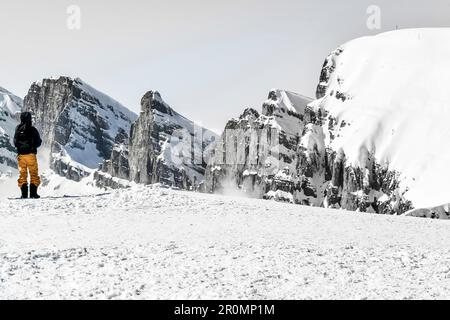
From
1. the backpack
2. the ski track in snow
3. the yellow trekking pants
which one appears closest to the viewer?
the ski track in snow

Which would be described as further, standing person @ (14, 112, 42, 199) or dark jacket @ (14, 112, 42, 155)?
dark jacket @ (14, 112, 42, 155)

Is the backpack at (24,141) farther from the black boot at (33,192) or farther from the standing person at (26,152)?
the black boot at (33,192)

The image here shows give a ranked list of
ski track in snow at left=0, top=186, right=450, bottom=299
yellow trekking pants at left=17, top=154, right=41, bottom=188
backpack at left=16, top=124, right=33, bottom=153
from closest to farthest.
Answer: ski track in snow at left=0, top=186, right=450, bottom=299, yellow trekking pants at left=17, top=154, right=41, bottom=188, backpack at left=16, top=124, right=33, bottom=153

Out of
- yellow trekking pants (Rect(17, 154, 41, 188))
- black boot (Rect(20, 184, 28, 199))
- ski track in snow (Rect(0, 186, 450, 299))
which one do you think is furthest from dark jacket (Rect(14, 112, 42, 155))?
ski track in snow (Rect(0, 186, 450, 299))

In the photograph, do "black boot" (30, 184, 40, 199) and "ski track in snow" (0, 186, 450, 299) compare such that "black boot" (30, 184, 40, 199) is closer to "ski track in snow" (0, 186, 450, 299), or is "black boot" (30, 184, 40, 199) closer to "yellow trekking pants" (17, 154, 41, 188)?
"yellow trekking pants" (17, 154, 41, 188)

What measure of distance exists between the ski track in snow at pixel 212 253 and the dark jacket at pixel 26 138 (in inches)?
99.0

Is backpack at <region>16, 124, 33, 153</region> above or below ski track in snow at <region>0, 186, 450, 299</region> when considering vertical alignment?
above

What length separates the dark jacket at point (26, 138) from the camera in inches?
760

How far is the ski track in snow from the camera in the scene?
30.5 ft

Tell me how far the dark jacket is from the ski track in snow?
251 cm

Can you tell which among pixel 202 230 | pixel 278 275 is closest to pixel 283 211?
pixel 202 230

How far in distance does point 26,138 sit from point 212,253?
10.7 m

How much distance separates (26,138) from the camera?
19.3 meters
